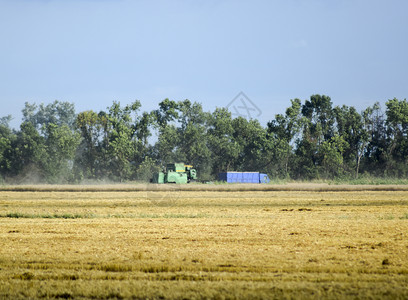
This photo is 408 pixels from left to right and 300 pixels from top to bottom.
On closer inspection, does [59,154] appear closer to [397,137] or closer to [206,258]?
[397,137]

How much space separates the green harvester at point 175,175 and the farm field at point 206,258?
136ft

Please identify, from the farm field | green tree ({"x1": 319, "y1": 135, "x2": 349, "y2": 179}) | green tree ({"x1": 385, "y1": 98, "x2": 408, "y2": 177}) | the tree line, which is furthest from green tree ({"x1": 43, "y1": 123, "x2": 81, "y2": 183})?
the farm field

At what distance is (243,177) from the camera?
75062 millimetres

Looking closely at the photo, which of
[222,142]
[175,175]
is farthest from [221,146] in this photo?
[175,175]

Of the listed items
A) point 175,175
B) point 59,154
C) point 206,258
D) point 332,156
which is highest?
point 332,156

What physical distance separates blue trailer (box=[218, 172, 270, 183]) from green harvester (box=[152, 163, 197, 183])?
812cm

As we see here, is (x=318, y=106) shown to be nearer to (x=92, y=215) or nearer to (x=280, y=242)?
(x=92, y=215)

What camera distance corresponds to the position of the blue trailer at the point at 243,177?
74500 millimetres

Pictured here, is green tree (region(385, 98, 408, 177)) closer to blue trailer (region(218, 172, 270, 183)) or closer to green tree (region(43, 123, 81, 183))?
blue trailer (region(218, 172, 270, 183))

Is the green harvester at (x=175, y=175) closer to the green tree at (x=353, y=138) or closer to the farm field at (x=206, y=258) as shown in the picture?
the green tree at (x=353, y=138)

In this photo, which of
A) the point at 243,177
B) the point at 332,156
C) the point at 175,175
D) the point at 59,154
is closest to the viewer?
the point at 175,175

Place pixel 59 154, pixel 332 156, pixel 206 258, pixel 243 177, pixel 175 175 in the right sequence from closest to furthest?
pixel 206 258
pixel 175 175
pixel 243 177
pixel 332 156
pixel 59 154

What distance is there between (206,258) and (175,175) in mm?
52052

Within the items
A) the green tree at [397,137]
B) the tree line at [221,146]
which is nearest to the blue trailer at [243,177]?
the tree line at [221,146]
